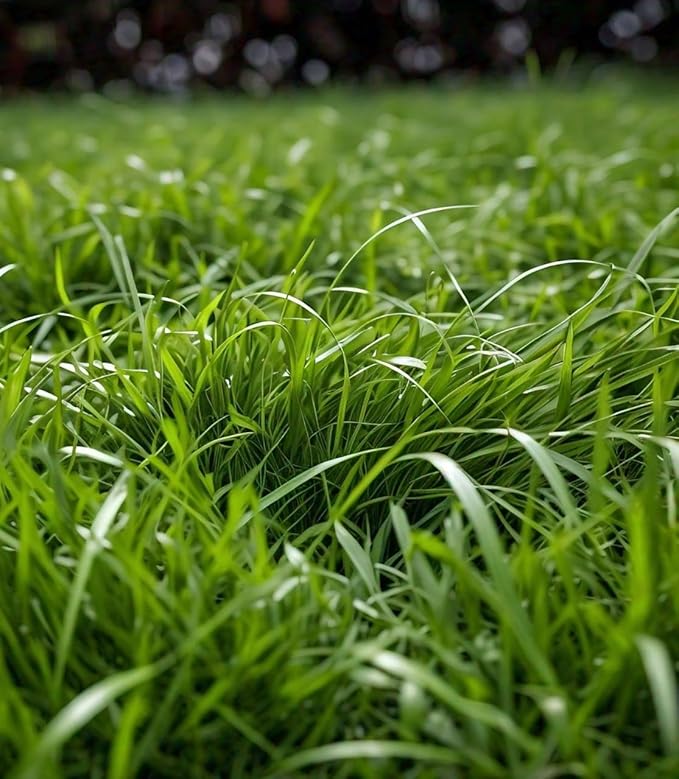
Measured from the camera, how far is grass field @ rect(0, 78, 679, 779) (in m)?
0.77

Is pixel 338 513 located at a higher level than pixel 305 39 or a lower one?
lower

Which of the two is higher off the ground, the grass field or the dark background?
the dark background

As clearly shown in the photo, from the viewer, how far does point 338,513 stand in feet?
3.05

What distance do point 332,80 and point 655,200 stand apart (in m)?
4.48

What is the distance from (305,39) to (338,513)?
5715 mm

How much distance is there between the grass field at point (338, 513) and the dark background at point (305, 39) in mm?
4531

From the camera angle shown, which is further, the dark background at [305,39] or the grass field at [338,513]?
the dark background at [305,39]

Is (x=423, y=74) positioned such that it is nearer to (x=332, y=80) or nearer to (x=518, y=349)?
(x=332, y=80)

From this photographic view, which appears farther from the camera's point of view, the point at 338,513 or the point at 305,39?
the point at 305,39

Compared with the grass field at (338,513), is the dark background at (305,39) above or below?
above

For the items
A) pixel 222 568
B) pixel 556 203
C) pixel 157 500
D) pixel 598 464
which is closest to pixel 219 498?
pixel 157 500

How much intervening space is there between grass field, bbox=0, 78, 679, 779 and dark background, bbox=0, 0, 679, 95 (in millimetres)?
4531

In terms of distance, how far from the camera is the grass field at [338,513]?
77cm

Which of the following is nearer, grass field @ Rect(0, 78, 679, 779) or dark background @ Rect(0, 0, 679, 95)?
grass field @ Rect(0, 78, 679, 779)
